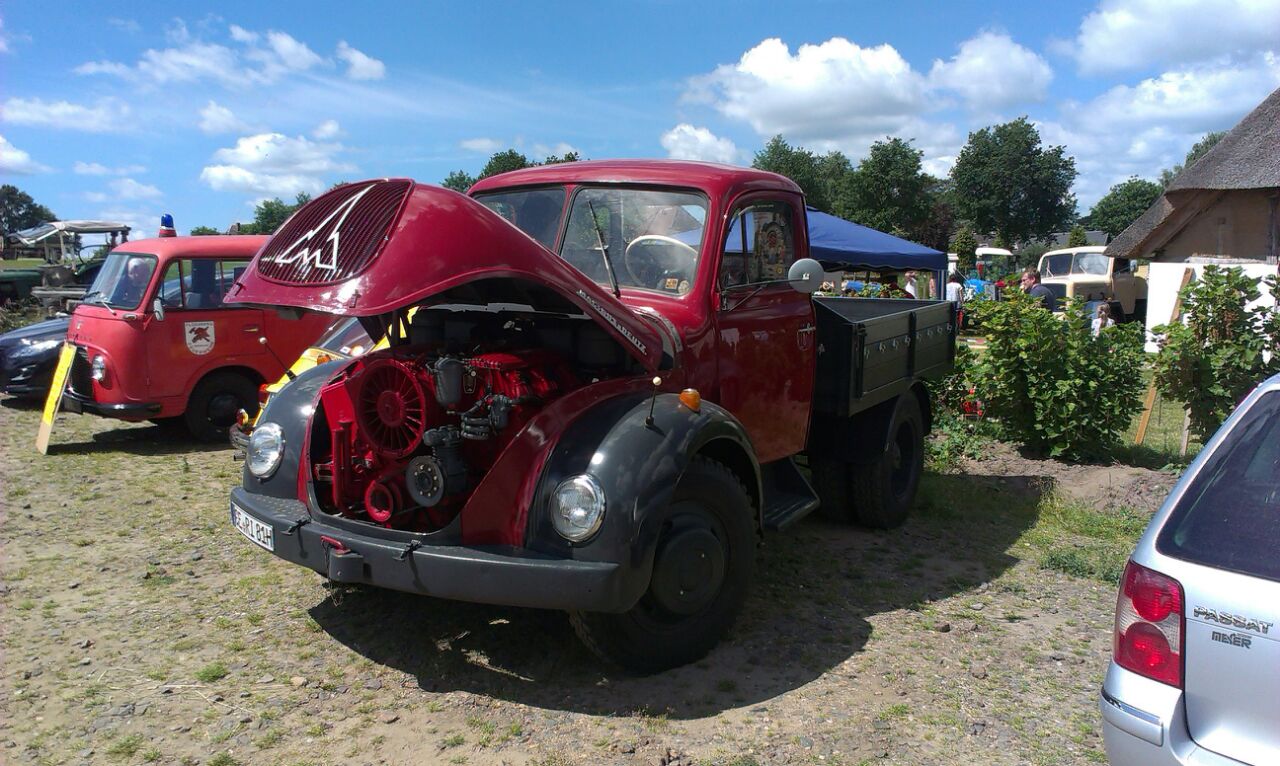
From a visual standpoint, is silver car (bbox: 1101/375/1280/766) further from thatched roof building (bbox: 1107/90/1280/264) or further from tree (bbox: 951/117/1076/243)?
tree (bbox: 951/117/1076/243)

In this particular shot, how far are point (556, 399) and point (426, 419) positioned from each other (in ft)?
1.81

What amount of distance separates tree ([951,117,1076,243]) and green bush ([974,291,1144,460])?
53315mm

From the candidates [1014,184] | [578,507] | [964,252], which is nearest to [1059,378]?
[578,507]

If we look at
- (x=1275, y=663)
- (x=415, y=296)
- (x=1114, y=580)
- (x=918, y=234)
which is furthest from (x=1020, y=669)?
(x=918, y=234)

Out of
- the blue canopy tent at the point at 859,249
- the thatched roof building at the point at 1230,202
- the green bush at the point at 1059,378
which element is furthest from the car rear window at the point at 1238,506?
the thatched roof building at the point at 1230,202

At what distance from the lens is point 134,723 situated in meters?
3.40

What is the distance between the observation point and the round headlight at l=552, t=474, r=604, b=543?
336 centimetres

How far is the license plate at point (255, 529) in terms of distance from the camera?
385 cm

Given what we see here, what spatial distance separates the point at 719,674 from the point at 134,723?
92.8 inches

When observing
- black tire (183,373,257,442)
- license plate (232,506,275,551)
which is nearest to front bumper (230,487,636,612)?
license plate (232,506,275,551)

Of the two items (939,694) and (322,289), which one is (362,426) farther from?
(939,694)

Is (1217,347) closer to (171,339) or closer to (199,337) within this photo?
(199,337)

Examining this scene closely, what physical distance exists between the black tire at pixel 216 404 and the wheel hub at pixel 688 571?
662 cm

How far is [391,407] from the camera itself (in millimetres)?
3795
